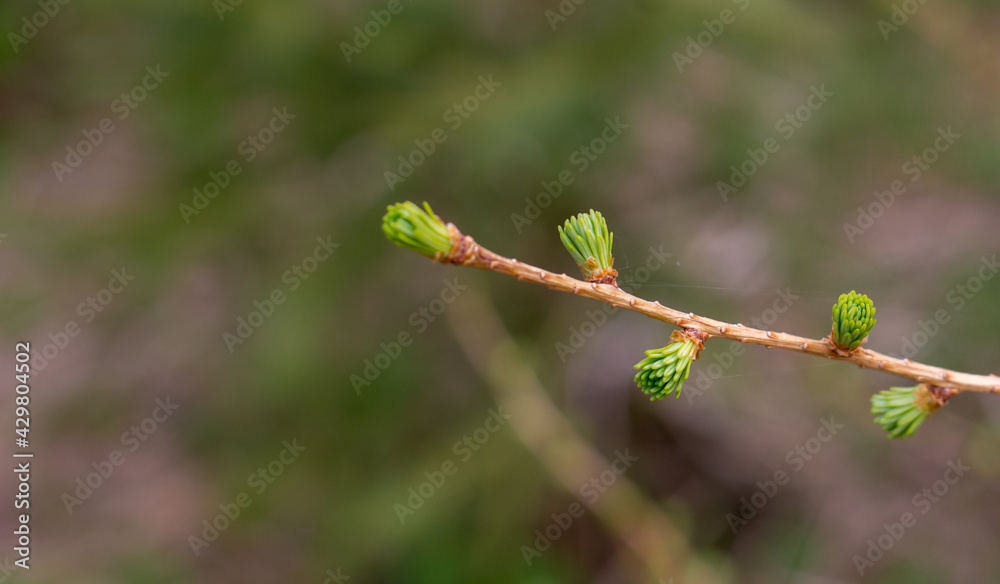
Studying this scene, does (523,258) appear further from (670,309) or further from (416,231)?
(416,231)

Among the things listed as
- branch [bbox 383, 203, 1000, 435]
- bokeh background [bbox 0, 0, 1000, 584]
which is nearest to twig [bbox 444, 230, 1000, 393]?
branch [bbox 383, 203, 1000, 435]

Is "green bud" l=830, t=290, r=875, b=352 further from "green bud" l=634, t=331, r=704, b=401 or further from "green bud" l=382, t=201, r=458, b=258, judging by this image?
"green bud" l=382, t=201, r=458, b=258

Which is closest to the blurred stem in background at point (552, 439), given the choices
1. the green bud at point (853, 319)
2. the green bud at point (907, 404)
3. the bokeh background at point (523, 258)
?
the bokeh background at point (523, 258)

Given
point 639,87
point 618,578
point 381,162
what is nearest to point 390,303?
point 381,162

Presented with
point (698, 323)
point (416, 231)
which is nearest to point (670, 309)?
point (698, 323)

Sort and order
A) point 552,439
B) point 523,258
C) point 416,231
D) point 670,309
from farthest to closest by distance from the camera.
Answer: point 523,258
point 552,439
point 670,309
point 416,231

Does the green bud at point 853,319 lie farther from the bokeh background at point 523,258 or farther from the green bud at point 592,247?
the bokeh background at point 523,258
